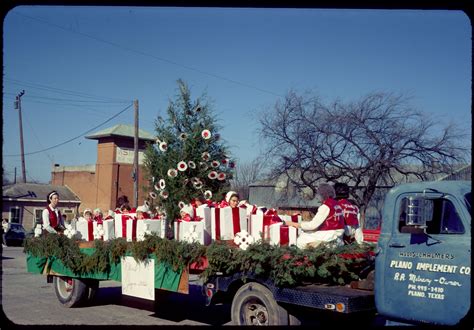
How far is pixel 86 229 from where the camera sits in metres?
9.81

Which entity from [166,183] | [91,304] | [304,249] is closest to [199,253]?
[304,249]

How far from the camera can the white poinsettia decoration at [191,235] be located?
24.6 ft

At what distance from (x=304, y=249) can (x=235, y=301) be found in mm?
1177

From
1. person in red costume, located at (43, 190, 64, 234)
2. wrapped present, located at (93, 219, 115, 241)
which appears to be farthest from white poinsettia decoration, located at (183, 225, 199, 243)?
person in red costume, located at (43, 190, 64, 234)

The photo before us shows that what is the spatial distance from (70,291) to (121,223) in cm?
179

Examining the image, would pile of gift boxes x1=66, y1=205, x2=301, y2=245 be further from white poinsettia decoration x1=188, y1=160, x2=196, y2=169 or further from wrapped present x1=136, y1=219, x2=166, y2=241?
white poinsettia decoration x1=188, y1=160, x2=196, y2=169

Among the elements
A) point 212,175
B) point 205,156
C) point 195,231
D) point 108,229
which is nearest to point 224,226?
point 195,231

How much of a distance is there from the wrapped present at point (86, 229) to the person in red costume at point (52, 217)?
1.46 ft

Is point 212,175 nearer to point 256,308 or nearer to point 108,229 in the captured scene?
point 108,229

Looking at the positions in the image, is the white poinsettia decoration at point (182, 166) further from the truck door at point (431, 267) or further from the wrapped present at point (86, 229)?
the truck door at point (431, 267)

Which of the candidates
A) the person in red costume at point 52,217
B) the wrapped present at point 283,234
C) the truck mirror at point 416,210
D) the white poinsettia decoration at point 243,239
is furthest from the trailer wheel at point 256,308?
the person in red costume at point 52,217

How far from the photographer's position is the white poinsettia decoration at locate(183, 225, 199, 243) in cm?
→ 750

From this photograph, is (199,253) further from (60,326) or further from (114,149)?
(114,149)

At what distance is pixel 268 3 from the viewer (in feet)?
15.8
